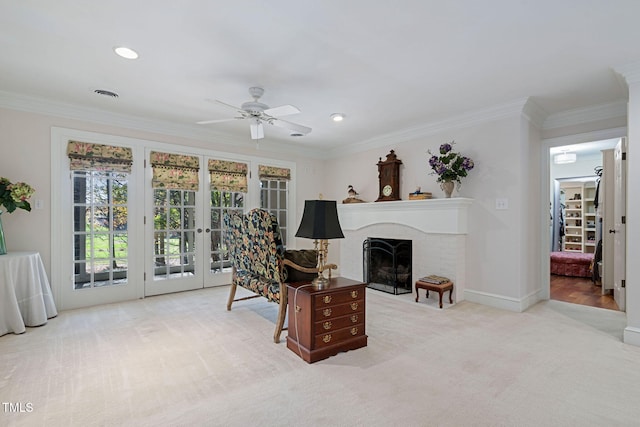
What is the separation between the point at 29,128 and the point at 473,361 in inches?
204

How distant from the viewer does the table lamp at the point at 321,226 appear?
8.63ft

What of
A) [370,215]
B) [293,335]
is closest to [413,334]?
[293,335]

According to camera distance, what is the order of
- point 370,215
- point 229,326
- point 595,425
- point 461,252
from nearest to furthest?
point 595,425 → point 229,326 → point 461,252 → point 370,215

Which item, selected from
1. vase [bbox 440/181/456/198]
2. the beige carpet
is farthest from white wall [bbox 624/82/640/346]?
vase [bbox 440/181/456/198]

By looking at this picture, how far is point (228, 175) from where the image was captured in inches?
203

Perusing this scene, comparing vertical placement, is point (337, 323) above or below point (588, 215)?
below

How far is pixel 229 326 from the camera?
10.7 feet

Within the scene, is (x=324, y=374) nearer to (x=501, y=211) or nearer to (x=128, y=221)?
(x=501, y=211)

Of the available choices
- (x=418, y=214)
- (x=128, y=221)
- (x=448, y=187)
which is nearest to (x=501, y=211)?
(x=448, y=187)

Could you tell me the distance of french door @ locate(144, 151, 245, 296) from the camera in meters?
4.51

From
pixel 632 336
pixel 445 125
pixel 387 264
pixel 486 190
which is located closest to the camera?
pixel 632 336

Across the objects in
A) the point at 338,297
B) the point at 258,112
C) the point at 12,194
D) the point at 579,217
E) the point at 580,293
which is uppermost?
the point at 258,112

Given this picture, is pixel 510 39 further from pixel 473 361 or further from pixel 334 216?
pixel 473 361

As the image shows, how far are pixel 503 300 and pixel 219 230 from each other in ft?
13.5
